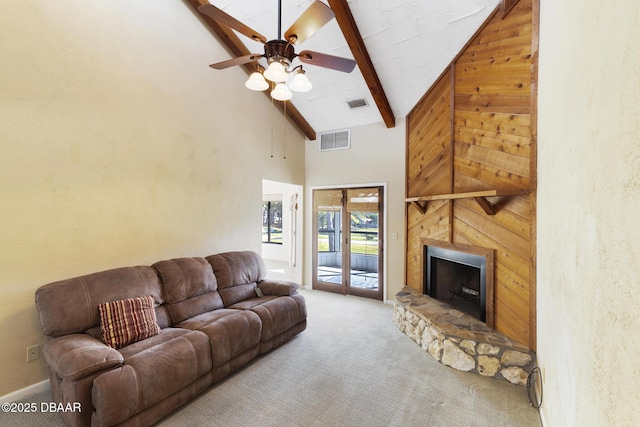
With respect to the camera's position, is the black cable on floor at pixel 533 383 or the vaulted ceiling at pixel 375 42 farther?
the vaulted ceiling at pixel 375 42

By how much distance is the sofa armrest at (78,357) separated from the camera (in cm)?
180

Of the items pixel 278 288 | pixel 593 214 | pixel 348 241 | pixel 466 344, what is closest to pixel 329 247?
pixel 348 241

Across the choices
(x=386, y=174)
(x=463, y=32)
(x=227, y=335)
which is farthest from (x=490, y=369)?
(x=463, y=32)

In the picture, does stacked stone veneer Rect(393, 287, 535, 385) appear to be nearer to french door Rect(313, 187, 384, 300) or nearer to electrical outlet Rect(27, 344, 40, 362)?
french door Rect(313, 187, 384, 300)

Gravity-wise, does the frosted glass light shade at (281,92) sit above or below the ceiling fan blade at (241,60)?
below

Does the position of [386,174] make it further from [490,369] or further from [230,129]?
[490,369]

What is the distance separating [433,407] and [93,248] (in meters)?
3.43

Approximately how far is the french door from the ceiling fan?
2.84 metres

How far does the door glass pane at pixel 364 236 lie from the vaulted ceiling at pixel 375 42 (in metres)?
1.35

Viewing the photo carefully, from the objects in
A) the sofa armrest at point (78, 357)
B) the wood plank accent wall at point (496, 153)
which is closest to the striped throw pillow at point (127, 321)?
the sofa armrest at point (78, 357)

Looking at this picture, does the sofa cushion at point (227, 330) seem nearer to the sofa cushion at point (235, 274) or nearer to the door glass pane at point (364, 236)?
the sofa cushion at point (235, 274)

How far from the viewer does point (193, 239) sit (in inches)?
146

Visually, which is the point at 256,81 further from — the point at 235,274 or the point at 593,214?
the point at 593,214

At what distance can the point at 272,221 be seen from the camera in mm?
8492
